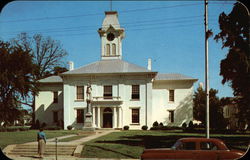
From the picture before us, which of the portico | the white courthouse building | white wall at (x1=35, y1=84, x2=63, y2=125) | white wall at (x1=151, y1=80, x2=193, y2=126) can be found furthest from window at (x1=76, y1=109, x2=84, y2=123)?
white wall at (x1=151, y1=80, x2=193, y2=126)

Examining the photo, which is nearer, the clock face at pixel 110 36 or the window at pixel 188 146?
the window at pixel 188 146

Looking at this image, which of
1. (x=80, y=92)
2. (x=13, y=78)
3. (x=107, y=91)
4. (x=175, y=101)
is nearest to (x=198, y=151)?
(x=13, y=78)

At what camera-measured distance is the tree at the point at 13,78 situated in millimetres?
23375

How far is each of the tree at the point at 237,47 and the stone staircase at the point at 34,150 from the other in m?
9.34

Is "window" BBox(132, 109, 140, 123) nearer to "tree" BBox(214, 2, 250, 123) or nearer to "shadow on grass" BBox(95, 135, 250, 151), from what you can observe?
"shadow on grass" BBox(95, 135, 250, 151)

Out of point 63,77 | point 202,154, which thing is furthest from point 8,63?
point 202,154

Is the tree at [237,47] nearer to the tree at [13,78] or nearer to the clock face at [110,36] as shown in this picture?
the tree at [13,78]

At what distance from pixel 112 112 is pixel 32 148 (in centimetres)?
2171

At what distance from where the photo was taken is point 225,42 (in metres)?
14.2

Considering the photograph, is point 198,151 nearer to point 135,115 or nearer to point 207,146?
point 207,146

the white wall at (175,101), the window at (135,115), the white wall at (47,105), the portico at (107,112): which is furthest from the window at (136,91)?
the white wall at (47,105)

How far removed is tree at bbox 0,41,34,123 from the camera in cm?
2338

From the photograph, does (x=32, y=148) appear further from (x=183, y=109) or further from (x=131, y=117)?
(x=183, y=109)

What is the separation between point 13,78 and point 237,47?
67.1 ft
